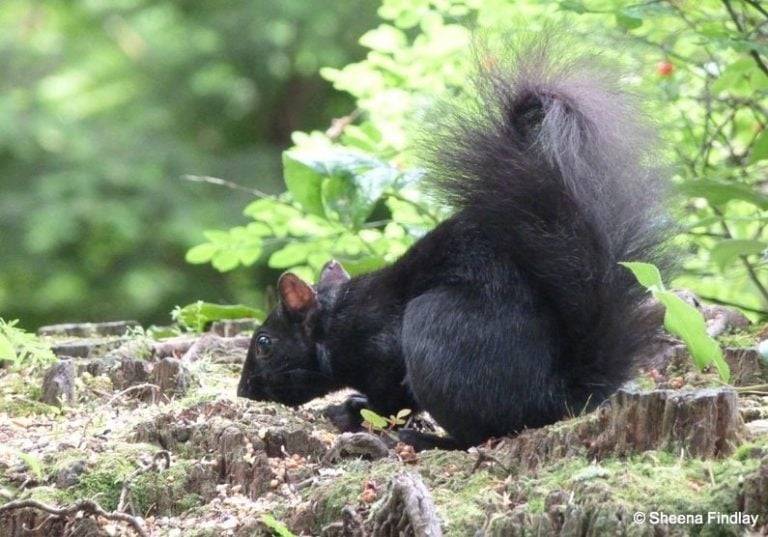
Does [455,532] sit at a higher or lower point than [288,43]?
lower

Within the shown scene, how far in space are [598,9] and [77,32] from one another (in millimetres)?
7103

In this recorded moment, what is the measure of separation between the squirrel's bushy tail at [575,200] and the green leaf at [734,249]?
0.45m

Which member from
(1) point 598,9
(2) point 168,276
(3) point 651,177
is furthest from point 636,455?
(2) point 168,276

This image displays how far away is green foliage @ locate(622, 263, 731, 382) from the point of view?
7.73 feet

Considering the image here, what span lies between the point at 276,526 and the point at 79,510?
1.33 feet

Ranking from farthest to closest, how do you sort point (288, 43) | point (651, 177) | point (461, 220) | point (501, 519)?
1. point (288, 43)
2. point (461, 220)
3. point (651, 177)
4. point (501, 519)

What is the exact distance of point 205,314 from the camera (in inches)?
175

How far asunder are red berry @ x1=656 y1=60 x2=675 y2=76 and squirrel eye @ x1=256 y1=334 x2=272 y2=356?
1642mm

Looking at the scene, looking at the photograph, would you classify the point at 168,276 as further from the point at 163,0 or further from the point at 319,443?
the point at 319,443

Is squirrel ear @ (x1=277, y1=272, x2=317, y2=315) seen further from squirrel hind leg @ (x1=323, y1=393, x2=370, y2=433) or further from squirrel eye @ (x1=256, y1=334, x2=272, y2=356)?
squirrel hind leg @ (x1=323, y1=393, x2=370, y2=433)

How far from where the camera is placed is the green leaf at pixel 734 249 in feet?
10.7

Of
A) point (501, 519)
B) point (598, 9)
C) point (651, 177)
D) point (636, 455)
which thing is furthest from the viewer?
point (598, 9)

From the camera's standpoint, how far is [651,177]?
290cm

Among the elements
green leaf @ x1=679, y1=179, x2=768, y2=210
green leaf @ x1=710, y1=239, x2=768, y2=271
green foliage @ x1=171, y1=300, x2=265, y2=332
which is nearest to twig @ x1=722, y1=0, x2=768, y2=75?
green leaf @ x1=679, y1=179, x2=768, y2=210
